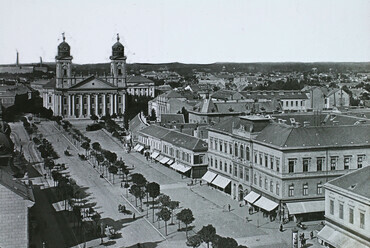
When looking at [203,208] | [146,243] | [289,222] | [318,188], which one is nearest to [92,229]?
[146,243]

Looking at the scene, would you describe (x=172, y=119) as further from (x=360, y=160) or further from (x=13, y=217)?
(x=13, y=217)

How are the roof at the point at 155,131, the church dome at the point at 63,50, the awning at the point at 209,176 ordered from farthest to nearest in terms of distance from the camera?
1. the church dome at the point at 63,50
2. the roof at the point at 155,131
3. the awning at the point at 209,176

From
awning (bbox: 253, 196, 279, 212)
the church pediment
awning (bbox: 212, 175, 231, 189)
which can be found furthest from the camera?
the church pediment

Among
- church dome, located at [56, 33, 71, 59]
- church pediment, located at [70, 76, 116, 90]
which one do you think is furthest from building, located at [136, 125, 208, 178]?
church dome, located at [56, 33, 71, 59]

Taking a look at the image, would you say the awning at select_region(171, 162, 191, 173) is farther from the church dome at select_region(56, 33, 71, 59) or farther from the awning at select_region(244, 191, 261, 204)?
the church dome at select_region(56, 33, 71, 59)

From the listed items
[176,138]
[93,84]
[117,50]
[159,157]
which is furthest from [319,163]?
[117,50]

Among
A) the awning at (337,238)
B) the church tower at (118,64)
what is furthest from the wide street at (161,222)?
the church tower at (118,64)

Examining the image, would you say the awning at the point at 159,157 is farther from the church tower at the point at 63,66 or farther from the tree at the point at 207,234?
the church tower at the point at 63,66

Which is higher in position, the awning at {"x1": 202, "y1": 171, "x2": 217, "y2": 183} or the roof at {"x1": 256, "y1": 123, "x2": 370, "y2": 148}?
the roof at {"x1": 256, "y1": 123, "x2": 370, "y2": 148}
